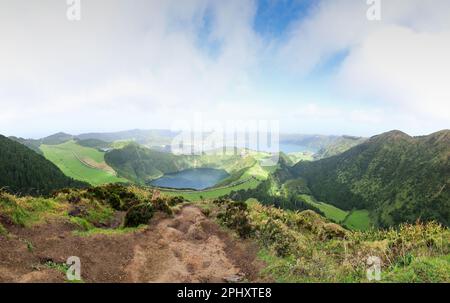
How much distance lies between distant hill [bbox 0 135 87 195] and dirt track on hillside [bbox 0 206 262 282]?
12211cm

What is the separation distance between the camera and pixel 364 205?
198m

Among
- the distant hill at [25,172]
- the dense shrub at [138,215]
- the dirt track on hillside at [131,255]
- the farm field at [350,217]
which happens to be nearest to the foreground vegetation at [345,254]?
the dirt track on hillside at [131,255]

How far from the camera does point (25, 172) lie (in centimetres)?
13725

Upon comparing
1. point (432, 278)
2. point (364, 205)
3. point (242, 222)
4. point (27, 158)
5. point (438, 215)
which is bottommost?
point (364, 205)

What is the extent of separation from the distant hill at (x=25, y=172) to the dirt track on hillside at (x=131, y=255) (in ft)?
401

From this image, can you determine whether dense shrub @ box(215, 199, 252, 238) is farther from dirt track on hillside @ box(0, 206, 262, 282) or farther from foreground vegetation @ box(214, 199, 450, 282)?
dirt track on hillside @ box(0, 206, 262, 282)

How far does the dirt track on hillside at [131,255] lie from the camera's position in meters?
15.5

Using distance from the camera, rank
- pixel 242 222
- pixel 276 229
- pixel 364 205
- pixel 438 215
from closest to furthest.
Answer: pixel 276 229, pixel 242 222, pixel 438 215, pixel 364 205

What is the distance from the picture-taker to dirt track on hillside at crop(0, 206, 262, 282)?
611 inches

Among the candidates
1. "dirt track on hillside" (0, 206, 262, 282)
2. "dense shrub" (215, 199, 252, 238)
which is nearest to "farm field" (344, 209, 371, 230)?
"dense shrub" (215, 199, 252, 238)

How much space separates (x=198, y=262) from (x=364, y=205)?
20427 centimetres

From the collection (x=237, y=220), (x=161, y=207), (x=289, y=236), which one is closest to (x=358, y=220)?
(x=237, y=220)
